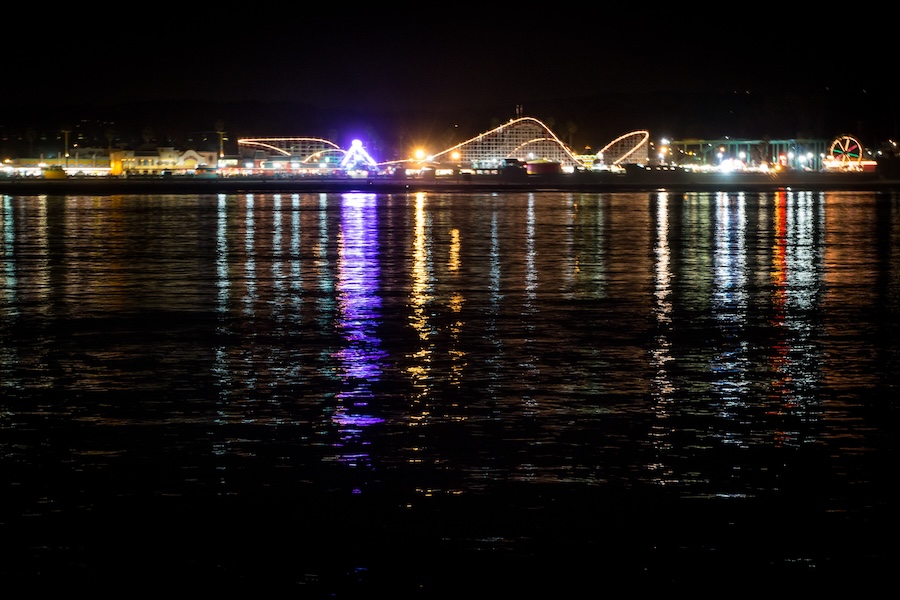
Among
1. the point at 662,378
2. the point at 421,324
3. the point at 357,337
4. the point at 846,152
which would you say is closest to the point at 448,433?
the point at 662,378

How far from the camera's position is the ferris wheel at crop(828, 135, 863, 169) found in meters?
139

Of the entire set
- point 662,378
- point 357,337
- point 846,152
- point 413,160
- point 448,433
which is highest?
point 413,160

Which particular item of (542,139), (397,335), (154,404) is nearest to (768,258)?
(397,335)

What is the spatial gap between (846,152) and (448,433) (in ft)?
458

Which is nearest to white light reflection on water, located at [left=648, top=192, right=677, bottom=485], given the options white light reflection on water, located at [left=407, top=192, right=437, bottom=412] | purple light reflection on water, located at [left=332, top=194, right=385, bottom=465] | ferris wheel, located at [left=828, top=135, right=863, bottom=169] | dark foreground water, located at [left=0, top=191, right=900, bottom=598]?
dark foreground water, located at [left=0, top=191, right=900, bottom=598]

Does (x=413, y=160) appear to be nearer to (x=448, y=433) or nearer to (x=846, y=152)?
(x=846, y=152)

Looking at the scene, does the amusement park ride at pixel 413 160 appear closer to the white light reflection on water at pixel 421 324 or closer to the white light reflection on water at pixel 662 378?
the white light reflection on water at pixel 421 324

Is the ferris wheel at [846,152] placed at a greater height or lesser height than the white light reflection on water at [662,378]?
greater

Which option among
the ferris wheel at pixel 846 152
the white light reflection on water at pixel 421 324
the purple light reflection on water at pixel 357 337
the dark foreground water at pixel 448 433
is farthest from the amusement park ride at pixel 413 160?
the dark foreground water at pixel 448 433

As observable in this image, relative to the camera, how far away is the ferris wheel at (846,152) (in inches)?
5458

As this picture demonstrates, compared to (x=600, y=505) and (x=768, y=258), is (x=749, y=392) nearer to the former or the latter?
(x=600, y=505)

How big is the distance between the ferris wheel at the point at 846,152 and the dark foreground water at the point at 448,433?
123 m

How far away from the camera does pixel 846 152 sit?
14038 cm

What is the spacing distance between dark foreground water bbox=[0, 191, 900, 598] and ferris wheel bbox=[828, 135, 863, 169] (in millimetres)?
122942
